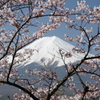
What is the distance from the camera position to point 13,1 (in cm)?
570

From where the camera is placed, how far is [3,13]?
221 inches

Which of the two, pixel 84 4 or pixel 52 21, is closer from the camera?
pixel 84 4

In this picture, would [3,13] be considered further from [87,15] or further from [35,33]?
[87,15]

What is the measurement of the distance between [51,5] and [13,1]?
125 cm

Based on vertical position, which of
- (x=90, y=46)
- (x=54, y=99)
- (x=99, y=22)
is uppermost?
(x=99, y=22)


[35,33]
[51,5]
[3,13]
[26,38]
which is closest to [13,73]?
[26,38]

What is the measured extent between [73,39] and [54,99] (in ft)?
8.67

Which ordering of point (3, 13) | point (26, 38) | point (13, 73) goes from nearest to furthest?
1. point (3, 13)
2. point (26, 38)
3. point (13, 73)

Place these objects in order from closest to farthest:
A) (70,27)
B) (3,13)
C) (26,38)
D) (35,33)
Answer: (3,13)
(70,27)
(35,33)
(26,38)

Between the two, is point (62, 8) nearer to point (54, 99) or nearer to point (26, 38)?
point (26, 38)

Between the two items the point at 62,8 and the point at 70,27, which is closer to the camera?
the point at 62,8

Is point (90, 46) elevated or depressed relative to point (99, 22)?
depressed

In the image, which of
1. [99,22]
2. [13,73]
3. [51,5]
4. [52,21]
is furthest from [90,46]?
[13,73]

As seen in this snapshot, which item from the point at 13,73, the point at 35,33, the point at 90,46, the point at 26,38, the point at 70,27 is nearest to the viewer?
the point at 90,46
